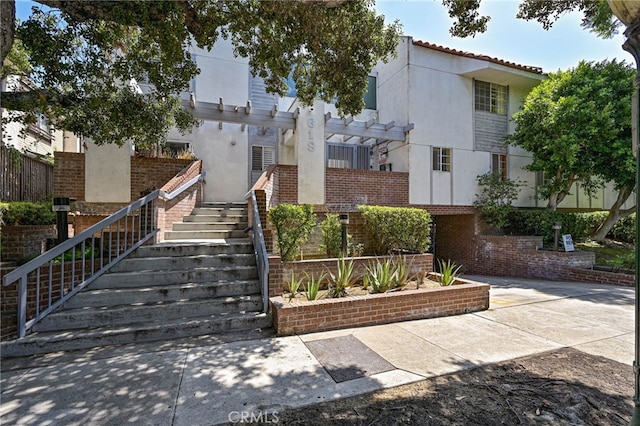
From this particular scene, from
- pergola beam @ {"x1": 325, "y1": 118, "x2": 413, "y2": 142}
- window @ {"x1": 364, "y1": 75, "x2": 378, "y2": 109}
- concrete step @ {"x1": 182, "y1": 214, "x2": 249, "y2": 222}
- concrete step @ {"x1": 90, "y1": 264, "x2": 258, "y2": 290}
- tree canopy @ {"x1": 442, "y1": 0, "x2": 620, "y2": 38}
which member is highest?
window @ {"x1": 364, "y1": 75, "x2": 378, "y2": 109}

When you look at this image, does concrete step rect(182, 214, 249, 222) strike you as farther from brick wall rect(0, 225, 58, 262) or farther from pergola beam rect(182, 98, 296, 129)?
brick wall rect(0, 225, 58, 262)

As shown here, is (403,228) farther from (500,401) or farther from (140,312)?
(140,312)

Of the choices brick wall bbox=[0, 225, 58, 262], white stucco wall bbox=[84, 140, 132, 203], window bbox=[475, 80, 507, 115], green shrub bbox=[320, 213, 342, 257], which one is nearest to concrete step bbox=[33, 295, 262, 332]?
brick wall bbox=[0, 225, 58, 262]

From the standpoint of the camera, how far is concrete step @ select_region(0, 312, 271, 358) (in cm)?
373

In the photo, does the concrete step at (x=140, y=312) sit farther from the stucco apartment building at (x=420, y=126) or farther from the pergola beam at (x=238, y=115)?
the stucco apartment building at (x=420, y=126)

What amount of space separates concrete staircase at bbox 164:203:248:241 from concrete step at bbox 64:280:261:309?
2000mm

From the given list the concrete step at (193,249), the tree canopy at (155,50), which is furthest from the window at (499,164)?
the concrete step at (193,249)

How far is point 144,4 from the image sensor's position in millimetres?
3770

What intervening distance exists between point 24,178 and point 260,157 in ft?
22.2

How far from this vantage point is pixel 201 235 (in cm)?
689

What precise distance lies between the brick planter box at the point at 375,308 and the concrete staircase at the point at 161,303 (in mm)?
473

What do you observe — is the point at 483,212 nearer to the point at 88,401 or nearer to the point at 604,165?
the point at 604,165

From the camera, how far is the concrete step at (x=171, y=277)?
15.9ft

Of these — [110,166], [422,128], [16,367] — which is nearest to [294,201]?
[110,166]
